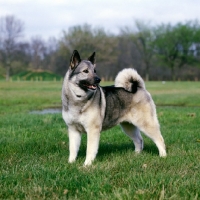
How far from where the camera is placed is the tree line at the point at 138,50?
224ft

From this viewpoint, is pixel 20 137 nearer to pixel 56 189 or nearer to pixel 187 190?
pixel 56 189

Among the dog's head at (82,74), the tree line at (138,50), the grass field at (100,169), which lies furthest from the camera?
the tree line at (138,50)

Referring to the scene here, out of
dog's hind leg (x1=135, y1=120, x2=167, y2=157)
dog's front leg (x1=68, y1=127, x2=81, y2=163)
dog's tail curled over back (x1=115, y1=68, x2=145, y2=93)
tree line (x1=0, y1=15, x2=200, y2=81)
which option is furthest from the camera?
tree line (x1=0, y1=15, x2=200, y2=81)

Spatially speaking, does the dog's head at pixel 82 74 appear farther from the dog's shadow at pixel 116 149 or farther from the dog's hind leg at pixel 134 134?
the dog's hind leg at pixel 134 134

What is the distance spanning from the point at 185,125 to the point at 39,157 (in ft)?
16.5

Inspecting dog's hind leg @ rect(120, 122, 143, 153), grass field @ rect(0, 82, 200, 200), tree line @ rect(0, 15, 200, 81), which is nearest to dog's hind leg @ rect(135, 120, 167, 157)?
grass field @ rect(0, 82, 200, 200)

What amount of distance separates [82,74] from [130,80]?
1.28 meters

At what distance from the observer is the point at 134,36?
76.5 metres

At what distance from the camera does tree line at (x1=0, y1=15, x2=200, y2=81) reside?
2687 inches

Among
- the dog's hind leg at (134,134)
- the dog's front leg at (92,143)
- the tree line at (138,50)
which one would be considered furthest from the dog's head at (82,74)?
the tree line at (138,50)

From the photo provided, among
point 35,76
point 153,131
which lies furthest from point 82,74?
point 35,76

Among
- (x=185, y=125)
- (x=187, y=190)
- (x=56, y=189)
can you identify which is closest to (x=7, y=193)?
(x=56, y=189)

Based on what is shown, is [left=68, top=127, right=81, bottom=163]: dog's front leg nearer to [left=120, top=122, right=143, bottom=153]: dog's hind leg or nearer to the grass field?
the grass field

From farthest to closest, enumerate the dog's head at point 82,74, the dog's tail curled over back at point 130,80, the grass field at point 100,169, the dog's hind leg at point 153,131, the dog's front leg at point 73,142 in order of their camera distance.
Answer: the dog's tail curled over back at point 130,80
the dog's hind leg at point 153,131
the dog's front leg at point 73,142
the dog's head at point 82,74
the grass field at point 100,169
